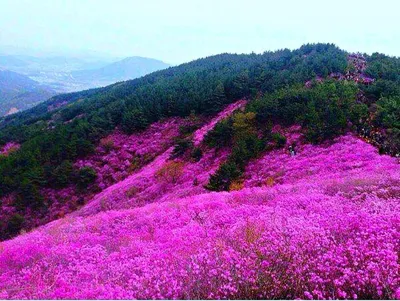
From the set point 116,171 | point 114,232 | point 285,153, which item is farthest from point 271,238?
point 116,171

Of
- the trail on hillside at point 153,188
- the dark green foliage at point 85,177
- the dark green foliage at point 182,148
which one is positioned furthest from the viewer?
the dark green foliage at point 85,177

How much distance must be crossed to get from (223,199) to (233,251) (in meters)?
7.87

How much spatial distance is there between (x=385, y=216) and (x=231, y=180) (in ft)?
57.7

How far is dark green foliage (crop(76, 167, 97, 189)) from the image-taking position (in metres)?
42.6

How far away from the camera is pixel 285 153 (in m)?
29.2

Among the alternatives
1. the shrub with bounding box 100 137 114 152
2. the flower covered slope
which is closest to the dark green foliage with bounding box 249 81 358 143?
the flower covered slope

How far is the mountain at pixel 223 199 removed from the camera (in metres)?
6.36

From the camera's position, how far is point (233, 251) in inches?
287

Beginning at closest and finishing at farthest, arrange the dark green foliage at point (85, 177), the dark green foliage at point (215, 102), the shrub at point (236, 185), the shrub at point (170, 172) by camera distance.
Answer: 1. the shrub at point (236, 185)
2. the shrub at point (170, 172)
3. the dark green foliage at point (85, 177)
4. the dark green foliage at point (215, 102)

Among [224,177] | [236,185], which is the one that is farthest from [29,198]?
[236,185]

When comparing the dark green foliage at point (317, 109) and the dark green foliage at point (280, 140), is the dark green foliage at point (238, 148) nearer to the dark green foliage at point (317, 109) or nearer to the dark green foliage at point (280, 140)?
the dark green foliage at point (280, 140)

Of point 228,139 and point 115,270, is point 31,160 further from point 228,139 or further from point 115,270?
point 115,270

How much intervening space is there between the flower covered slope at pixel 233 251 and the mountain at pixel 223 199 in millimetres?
41

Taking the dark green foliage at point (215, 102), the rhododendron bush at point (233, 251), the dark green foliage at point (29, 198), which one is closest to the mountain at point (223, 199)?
the rhododendron bush at point (233, 251)
